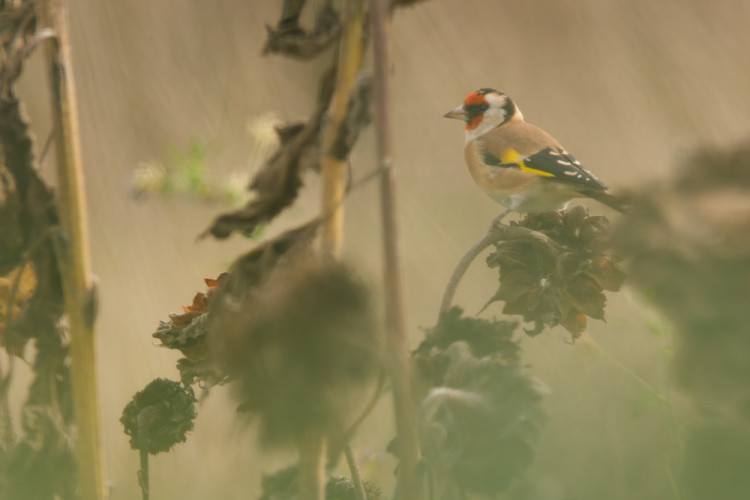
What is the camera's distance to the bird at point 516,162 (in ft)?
3.40

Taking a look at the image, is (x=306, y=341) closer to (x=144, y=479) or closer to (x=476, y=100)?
(x=144, y=479)

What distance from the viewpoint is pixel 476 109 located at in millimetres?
1179

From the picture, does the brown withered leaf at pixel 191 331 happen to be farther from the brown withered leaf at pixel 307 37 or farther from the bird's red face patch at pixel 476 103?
the bird's red face patch at pixel 476 103

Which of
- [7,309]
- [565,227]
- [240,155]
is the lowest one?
[565,227]

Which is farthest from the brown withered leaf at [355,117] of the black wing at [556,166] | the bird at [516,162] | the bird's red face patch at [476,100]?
the bird's red face patch at [476,100]

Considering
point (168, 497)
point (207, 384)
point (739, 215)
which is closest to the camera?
point (739, 215)

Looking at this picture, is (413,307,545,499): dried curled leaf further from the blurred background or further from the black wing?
the blurred background

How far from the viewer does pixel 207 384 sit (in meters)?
0.47

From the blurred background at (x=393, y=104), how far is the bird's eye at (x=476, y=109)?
0.64 feet

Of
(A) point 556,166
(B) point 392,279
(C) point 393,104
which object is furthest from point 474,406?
(C) point 393,104

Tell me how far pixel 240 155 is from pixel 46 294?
128 cm

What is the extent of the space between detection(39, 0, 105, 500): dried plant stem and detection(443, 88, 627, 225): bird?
0.53 meters

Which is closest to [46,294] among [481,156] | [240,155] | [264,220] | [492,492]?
[264,220]

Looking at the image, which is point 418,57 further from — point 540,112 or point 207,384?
point 207,384
